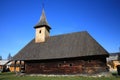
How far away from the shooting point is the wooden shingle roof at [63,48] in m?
21.4

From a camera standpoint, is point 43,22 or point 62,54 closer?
point 62,54

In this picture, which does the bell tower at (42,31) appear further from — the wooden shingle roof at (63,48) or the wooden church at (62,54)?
the wooden shingle roof at (63,48)

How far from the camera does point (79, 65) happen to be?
21562 millimetres

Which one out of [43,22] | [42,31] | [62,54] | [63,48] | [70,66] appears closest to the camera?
[70,66]

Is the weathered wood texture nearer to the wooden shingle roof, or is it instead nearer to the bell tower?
the wooden shingle roof

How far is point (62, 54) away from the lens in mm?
22859

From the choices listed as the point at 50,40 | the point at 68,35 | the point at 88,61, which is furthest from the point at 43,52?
the point at 88,61

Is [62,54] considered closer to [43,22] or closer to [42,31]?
[42,31]

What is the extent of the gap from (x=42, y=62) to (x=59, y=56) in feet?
12.3

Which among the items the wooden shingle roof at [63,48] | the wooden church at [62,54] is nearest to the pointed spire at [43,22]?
the wooden church at [62,54]

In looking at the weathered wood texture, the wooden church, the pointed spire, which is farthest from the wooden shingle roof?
the pointed spire

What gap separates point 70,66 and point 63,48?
3.43m

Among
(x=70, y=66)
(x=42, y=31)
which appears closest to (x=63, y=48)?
(x=70, y=66)

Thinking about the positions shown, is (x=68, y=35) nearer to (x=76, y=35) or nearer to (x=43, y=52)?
(x=76, y=35)
